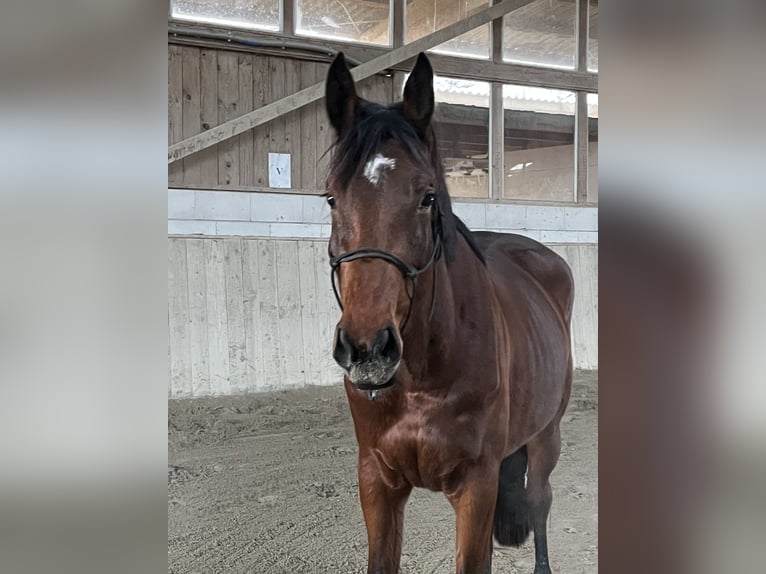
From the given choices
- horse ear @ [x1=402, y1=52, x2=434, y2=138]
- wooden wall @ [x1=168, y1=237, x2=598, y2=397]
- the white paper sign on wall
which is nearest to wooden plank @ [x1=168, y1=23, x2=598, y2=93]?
the white paper sign on wall

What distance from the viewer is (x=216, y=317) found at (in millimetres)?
2031

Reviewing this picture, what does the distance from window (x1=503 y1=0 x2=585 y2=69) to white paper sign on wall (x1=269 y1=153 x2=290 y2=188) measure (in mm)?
784

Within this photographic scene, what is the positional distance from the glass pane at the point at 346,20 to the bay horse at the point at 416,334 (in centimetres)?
104

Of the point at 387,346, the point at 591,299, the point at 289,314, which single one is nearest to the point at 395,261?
the point at 387,346

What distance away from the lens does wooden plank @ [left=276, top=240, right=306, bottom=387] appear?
6.09 feet

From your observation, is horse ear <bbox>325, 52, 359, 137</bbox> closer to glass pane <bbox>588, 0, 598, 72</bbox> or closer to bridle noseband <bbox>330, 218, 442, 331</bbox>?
bridle noseband <bbox>330, 218, 442, 331</bbox>

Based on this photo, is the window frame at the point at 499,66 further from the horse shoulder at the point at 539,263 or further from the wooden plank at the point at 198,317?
the wooden plank at the point at 198,317

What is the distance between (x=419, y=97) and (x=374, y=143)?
0.09 meters

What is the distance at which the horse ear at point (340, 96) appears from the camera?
0.72 m

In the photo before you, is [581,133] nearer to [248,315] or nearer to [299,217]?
[299,217]

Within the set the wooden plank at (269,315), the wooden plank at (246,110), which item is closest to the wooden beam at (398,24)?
the wooden plank at (246,110)

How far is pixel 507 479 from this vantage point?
1.02 metres
